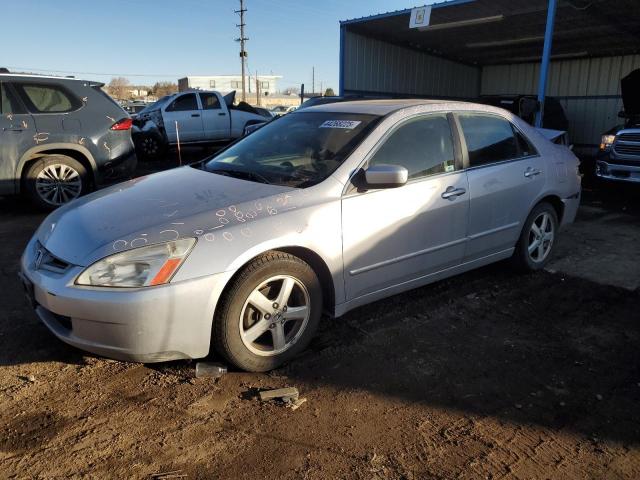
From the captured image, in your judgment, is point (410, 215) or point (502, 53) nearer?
point (410, 215)

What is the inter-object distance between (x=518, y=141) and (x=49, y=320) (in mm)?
3925

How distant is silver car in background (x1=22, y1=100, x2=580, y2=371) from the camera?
2689 mm

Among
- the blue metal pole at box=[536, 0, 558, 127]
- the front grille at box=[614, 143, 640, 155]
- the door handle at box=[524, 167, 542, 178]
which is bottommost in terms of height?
the front grille at box=[614, 143, 640, 155]

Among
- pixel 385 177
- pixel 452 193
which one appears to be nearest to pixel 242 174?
pixel 385 177

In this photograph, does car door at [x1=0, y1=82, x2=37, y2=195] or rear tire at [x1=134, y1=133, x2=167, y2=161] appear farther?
rear tire at [x1=134, y1=133, x2=167, y2=161]

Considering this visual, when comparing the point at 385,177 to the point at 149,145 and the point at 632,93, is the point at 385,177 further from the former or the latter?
the point at 149,145

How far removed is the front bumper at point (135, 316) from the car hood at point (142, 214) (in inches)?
7.8

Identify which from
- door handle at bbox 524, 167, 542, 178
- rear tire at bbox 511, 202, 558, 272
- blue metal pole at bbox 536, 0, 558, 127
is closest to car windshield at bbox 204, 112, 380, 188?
door handle at bbox 524, 167, 542, 178

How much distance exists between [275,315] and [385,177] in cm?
109

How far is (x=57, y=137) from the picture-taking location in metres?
6.84

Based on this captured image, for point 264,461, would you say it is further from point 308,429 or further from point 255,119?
point 255,119

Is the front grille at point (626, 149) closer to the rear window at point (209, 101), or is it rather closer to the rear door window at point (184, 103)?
the rear window at point (209, 101)

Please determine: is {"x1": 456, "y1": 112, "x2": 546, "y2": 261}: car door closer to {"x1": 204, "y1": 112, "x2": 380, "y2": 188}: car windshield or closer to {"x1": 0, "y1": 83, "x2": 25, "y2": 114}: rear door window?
{"x1": 204, "y1": 112, "x2": 380, "y2": 188}: car windshield

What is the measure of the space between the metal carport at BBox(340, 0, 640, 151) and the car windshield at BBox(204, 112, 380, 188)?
8.72 metres
